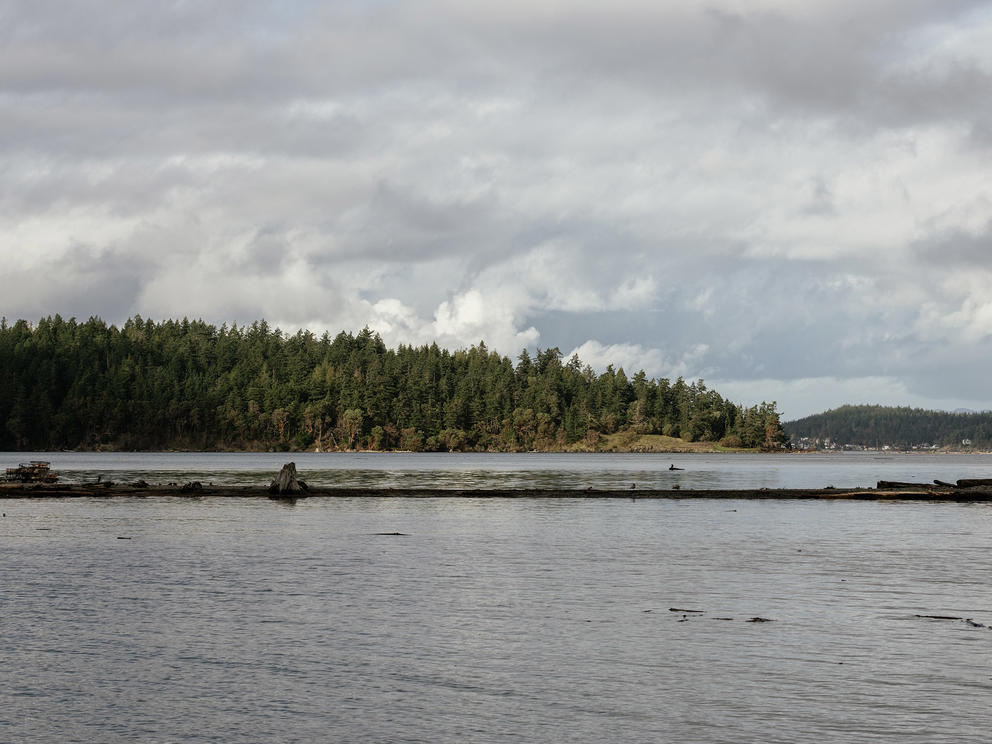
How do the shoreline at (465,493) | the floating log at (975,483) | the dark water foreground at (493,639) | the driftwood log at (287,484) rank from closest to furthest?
the dark water foreground at (493,639) < the shoreline at (465,493) < the driftwood log at (287,484) < the floating log at (975,483)

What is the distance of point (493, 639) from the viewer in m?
26.5

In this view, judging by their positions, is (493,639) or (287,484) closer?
(493,639)

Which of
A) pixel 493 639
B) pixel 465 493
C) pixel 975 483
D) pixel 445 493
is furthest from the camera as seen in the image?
pixel 975 483

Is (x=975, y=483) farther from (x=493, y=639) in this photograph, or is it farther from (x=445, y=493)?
(x=493, y=639)

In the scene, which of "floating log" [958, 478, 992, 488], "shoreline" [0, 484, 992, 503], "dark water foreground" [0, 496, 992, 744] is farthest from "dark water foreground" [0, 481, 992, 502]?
"dark water foreground" [0, 496, 992, 744]

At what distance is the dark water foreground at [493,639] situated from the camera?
19.2 metres

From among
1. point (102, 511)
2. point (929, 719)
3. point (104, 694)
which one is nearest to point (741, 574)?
point (929, 719)

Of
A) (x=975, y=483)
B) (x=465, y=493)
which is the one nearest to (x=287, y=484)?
(x=465, y=493)

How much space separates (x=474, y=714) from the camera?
774 inches

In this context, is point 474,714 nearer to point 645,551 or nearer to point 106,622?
point 106,622

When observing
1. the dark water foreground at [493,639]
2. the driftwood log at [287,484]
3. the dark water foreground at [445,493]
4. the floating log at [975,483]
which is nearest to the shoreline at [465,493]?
the dark water foreground at [445,493]

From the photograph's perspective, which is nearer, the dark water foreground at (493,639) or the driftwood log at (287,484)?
the dark water foreground at (493,639)

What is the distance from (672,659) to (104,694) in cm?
→ 1236

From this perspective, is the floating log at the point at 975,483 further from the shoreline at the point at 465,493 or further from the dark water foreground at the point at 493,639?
the dark water foreground at the point at 493,639
